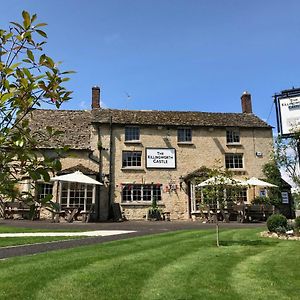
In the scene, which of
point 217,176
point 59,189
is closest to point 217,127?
point 59,189

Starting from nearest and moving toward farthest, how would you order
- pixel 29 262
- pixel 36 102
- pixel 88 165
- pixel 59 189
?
pixel 36 102 < pixel 29 262 < pixel 59 189 < pixel 88 165

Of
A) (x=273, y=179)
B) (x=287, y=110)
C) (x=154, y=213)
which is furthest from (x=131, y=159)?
(x=287, y=110)

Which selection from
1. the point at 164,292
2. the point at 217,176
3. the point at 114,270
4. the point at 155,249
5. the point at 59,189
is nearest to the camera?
the point at 164,292

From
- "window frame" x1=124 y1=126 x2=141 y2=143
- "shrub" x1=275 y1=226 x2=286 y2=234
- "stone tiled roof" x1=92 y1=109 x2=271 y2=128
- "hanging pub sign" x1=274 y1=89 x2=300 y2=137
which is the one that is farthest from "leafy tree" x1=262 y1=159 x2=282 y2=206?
A: "shrub" x1=275 y1=226 x2=286 y2=234

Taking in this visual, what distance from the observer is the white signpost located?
18.2 m

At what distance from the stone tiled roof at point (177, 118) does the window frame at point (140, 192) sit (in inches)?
190

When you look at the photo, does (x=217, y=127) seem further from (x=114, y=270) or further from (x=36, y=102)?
(x=36, y=102)

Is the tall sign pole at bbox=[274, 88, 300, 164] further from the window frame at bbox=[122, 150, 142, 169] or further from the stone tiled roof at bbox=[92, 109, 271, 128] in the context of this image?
the window frame at bbox=[122, 150, 142, 169]

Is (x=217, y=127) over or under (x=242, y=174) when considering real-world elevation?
over

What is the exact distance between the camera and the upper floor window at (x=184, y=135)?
27.2m

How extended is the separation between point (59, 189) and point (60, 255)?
49.6 feet

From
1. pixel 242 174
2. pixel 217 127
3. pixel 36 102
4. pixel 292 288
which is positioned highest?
pixel 217 127

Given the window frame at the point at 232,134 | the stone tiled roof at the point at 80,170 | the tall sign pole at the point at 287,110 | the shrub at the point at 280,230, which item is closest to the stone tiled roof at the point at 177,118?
the window frame at the point at 232,134

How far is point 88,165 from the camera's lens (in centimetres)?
2512
